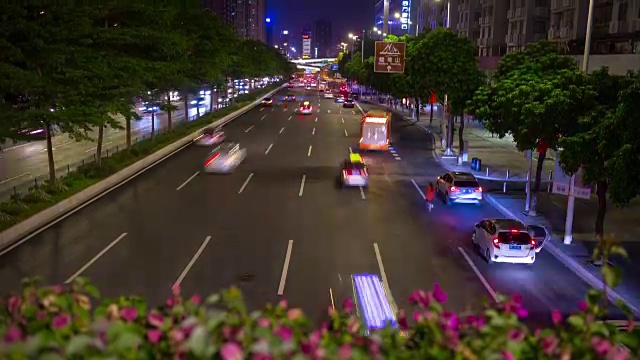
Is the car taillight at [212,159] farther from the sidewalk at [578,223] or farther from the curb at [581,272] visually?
the curb at [581,272]

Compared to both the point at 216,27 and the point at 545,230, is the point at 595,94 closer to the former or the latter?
the point at 545,230

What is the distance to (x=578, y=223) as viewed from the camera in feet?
77.0

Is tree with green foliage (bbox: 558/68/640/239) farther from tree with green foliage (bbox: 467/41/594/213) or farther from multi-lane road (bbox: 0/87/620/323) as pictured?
multi-lane road (bbox: 0/87/620/323)

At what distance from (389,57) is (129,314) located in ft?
110

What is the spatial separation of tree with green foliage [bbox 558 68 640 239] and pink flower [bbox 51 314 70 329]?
47.2ft

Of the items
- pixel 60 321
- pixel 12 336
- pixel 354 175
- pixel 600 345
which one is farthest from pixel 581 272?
pixel 12 336

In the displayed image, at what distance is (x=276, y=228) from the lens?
71.8 feet

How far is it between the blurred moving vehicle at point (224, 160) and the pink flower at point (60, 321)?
28.0 m

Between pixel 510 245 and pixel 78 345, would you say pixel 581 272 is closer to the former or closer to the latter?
pixel 510 245

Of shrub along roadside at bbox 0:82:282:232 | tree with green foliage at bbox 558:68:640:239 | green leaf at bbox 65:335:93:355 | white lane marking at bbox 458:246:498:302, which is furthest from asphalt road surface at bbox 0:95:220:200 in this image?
green leaf at bbox 65:335:93:355

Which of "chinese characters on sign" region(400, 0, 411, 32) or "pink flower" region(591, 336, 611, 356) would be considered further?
"chinese characters on sign" region(400, 0, 411, 32)

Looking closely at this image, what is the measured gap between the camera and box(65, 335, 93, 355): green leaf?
4590 millimetres

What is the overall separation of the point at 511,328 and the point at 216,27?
163 ft

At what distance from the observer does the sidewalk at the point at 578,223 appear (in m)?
17.0
